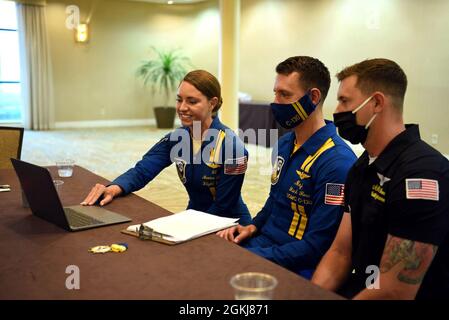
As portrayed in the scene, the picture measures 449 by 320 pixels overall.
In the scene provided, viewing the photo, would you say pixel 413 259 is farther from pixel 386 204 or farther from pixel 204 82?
pixel 204 82

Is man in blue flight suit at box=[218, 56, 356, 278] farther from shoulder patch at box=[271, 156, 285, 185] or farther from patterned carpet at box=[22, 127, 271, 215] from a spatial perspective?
patterned carpet at box=[22, 127, 271, 215]

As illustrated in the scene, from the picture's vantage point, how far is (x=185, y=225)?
166 cm

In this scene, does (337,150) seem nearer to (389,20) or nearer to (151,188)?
(151,188)

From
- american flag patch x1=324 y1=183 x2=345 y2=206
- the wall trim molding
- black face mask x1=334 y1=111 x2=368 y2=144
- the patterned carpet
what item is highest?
black face mask x1=334 y1=111 x2=368 y2=144

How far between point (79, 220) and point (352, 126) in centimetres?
102

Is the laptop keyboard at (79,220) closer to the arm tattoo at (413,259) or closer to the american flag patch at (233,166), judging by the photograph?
the american flag patch at (233,166)

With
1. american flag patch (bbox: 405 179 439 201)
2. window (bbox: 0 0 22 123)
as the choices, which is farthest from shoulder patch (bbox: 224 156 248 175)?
window (bbox: 0 0 22 123)

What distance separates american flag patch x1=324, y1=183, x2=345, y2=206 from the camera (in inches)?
67.7

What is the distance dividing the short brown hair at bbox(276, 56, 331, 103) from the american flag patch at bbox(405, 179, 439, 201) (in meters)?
0.73

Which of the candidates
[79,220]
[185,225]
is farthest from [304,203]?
[79,220]

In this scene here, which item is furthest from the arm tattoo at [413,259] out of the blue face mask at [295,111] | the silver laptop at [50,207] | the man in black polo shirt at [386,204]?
the silver laptop at [50,207]

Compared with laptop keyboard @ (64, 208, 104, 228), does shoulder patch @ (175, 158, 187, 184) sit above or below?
above
